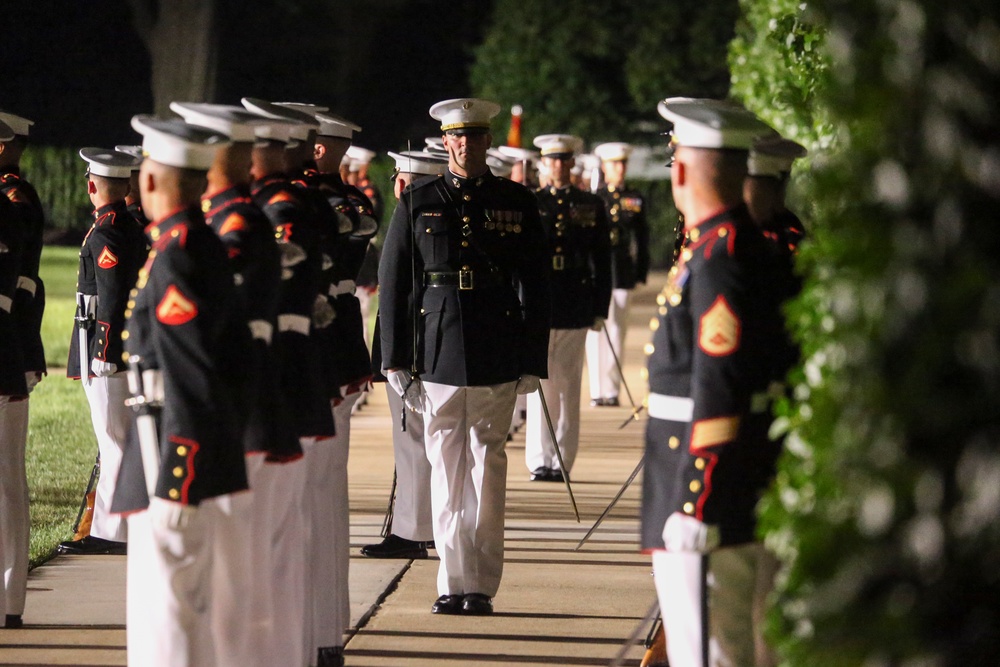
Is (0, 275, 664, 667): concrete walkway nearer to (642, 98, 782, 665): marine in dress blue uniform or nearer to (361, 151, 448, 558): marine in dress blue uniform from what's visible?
(361, 151, 448, 558): marine in dress blue uniform

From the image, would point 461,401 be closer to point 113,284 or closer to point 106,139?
point 113,284

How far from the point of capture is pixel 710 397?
14.4ft

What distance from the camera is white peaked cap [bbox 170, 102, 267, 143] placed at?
512 cm

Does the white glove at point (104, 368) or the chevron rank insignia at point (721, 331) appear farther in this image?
the white glove at point (104, 368)

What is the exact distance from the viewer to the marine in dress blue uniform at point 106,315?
7.93m

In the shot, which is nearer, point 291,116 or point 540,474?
point 291,116

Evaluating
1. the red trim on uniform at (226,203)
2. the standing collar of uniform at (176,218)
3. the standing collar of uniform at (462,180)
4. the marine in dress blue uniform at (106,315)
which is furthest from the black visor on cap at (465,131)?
the standing collar of uniform at (176,218)

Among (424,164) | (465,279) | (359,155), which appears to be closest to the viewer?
(465,279)

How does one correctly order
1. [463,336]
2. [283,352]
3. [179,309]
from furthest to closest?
[463,336], [283,352], [179,309]

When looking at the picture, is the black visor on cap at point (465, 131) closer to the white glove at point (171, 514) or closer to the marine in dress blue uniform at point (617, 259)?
the white glove at point (171, 514)

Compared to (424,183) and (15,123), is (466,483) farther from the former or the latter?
(15,123)

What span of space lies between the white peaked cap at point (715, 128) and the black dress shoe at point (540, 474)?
653 centimetres

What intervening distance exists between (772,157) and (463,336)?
1955mm

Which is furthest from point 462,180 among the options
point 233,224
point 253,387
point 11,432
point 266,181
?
point 253,387
